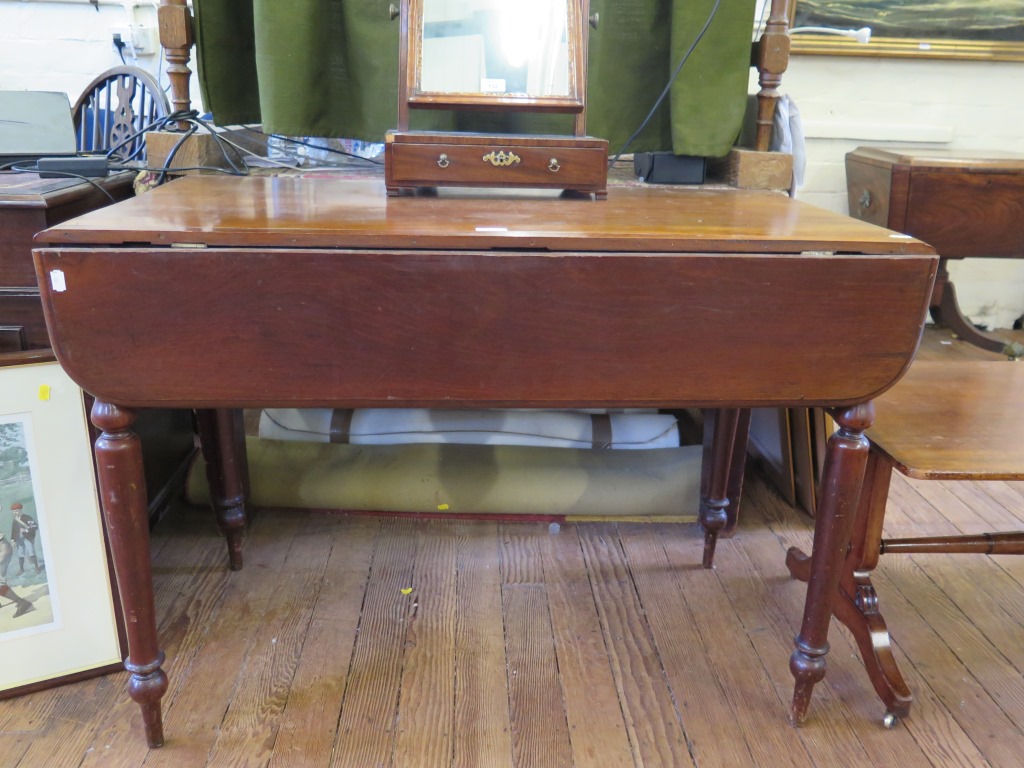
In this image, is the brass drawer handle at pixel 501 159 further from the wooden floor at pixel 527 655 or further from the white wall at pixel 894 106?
the white wall at pixel 894 106

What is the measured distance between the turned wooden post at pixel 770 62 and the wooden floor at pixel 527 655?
87 cm

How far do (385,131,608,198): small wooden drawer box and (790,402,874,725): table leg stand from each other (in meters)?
0.57

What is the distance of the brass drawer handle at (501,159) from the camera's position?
1254mm

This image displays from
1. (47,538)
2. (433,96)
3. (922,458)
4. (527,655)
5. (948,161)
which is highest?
(433,96)

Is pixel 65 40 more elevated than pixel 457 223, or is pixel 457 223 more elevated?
pixel 65 40

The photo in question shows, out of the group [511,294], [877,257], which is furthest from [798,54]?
[511,294]

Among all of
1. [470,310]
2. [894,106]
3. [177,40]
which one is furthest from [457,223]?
[894,106]

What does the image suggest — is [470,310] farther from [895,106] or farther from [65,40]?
[895,106]

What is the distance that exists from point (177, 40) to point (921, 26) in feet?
8.01

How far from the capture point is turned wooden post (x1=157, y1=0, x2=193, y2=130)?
4.76ft

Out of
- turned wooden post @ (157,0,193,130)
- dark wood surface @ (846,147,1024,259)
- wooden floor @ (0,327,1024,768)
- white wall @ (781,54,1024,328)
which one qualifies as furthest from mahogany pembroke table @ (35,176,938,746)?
white wall @ (781,54,1024,328)

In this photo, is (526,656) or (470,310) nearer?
(470,310)

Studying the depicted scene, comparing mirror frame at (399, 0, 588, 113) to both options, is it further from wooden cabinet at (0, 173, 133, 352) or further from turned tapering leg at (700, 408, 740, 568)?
turned tapering leg at (700, 408, 740, 568)

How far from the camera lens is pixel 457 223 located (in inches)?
39.9
